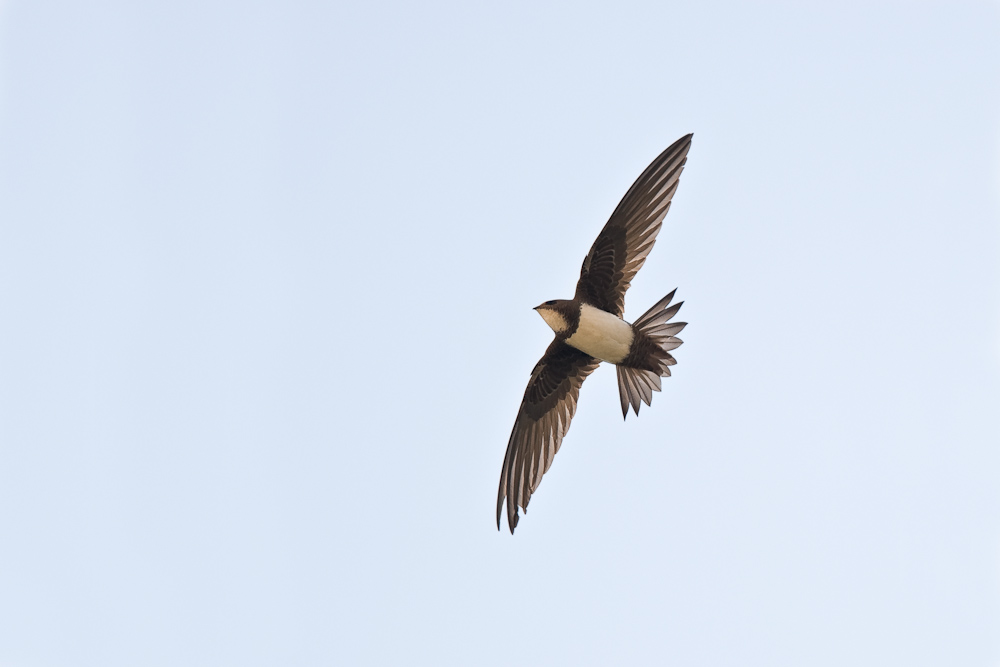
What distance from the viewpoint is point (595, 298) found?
26.2 ft

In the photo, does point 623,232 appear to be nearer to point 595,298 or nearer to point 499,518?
point 595,298

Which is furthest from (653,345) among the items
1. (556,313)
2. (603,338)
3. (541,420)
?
(541,420)

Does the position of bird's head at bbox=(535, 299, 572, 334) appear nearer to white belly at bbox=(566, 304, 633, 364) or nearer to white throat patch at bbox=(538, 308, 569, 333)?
white throat patch at bbox=(538, 308, 569, 333)

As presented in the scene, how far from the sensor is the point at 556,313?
26.0 ft

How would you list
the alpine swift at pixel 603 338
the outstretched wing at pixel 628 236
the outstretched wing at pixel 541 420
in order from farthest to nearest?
1. the outstretched wing at pixel 541 420
2. the outstretched wing at pixel 628 236
3. the alpine swift at pixel 603 338

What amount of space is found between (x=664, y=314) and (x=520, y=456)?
1825 mm

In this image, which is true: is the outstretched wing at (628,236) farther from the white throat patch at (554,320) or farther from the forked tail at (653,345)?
the forked tail at (653,345)

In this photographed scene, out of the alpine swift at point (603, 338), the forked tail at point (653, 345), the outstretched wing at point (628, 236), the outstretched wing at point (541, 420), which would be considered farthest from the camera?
the outstretched wing at point (541, 420)

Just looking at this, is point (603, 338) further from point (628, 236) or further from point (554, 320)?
point (628, 236)

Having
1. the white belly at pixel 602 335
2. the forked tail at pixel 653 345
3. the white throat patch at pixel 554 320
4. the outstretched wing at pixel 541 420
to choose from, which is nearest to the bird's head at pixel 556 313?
the white throat patch at pixel 554 320

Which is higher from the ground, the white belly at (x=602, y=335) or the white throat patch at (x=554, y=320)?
the white throat patch at (x=554, y=320)

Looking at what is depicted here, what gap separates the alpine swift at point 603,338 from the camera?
755 cm

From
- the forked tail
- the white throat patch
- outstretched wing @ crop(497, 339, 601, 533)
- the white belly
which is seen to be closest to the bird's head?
the white throat patch

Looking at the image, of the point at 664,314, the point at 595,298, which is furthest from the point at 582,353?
the point at 664,314
